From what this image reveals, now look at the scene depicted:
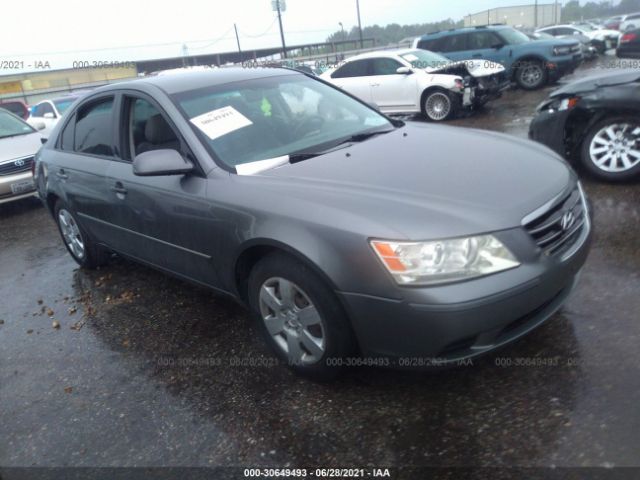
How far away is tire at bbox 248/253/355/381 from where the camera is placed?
2.43 m

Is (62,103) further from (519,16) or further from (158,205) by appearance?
(519,16)

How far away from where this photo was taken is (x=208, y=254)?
304 cm

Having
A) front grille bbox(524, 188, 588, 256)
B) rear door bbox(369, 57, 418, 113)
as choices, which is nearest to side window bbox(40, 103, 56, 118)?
rear door bbox(369, 57, 418, 113)

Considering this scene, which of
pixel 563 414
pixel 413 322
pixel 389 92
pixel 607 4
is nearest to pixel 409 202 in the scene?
pixel 413 322

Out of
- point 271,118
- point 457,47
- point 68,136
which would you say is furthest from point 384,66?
point 271,118

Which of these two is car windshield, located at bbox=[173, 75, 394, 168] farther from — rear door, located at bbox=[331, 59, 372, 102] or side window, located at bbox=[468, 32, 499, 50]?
side window, located at bbox=[468, 32, 499, 50]

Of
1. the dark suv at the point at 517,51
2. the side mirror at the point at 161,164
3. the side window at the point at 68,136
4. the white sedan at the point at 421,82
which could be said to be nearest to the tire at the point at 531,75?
the dark suv at the point at 517,51

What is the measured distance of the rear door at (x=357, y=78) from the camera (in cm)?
1146

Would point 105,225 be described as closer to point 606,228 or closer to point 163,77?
point 163,77

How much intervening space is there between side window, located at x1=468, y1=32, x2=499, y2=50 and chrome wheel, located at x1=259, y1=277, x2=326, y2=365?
1341 cm

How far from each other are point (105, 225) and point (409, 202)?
2705 mm

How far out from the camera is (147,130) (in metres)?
3.51

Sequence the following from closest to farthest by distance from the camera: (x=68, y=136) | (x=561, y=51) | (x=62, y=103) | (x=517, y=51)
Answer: (x=68, y=136), (x=561, y=51), (x=517, y=51), (x=62, y=103)

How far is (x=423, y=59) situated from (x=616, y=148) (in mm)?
7268
